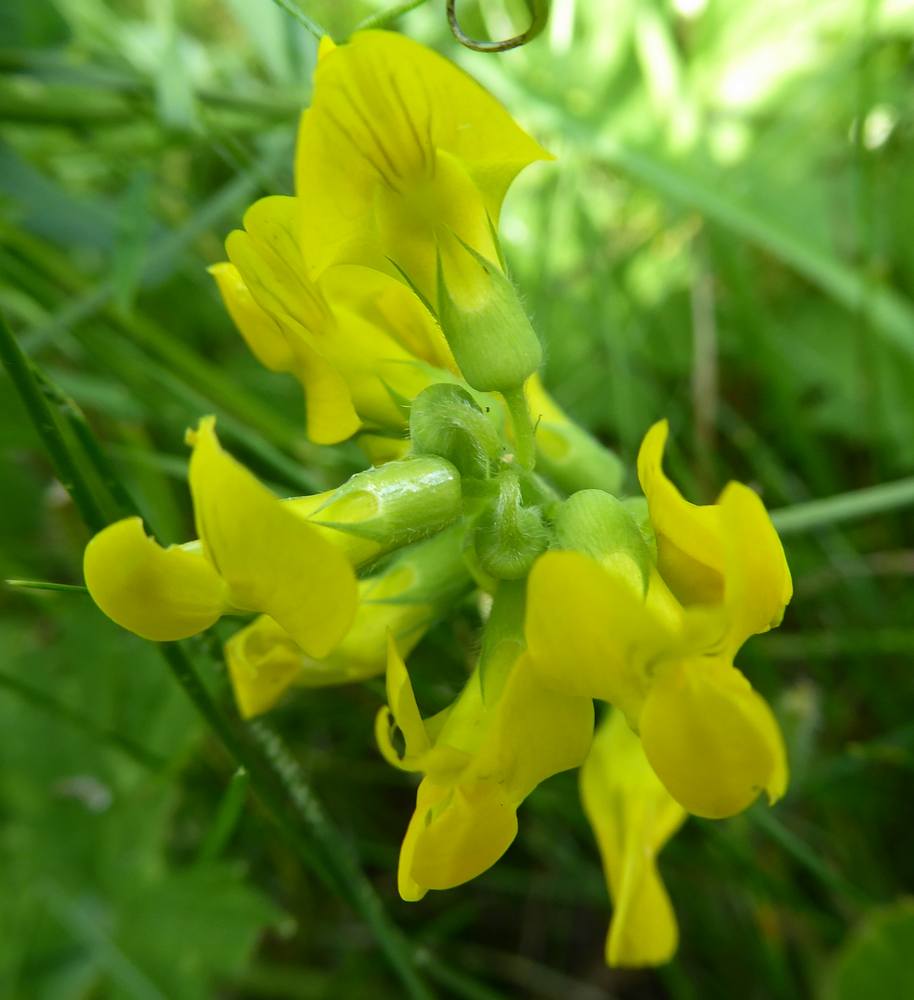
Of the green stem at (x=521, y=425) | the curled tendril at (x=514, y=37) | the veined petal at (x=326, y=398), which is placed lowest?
the green stem at (x=521, y=425)

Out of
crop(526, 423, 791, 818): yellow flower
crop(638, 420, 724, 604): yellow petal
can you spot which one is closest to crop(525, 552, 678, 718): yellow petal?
crop(526, 423, 791, 818): yellow flower

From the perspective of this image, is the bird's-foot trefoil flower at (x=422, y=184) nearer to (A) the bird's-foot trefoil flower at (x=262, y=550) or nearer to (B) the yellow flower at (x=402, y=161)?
(B) the yellow flower at (x=402, y=161)

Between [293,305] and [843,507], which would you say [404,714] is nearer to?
[293,305]

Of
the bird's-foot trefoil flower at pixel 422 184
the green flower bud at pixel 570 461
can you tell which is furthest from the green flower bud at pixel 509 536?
the green flower bud at pixel 570 461

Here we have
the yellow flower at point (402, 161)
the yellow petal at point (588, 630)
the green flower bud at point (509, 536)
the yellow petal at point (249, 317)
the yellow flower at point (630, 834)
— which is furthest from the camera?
the yellow flower at point (630, 834)

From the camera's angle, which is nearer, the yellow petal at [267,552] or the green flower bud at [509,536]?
the yellow petal at [267,552]

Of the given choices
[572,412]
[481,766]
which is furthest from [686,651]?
[572,412]

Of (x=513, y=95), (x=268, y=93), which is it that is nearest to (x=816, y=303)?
(x=513, y=95)
